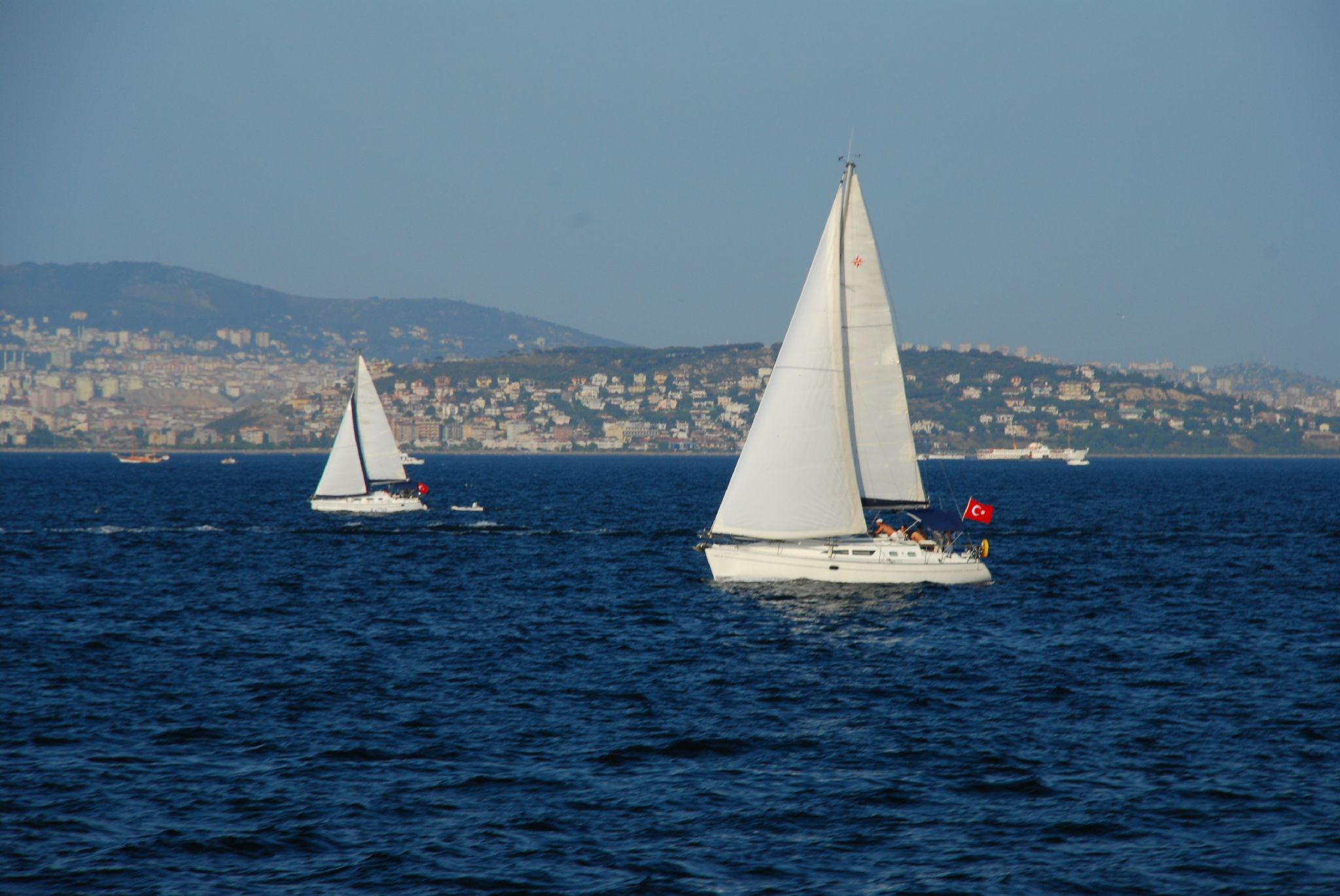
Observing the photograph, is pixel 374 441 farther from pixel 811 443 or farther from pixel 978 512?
pixel 978 512

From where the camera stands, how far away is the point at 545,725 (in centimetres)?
2400

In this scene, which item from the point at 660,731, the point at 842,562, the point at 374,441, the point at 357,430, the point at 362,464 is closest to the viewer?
the point at 660,731

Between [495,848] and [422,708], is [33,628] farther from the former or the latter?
[495,848]

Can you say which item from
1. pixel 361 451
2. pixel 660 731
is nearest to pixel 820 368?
pixel 660 731

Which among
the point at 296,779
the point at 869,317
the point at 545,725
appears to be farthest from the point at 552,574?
the point at 296,779

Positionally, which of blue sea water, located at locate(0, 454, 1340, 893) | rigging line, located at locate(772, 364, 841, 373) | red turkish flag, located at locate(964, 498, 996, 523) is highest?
rigging line, located at locate(772, 364, 841, 373)

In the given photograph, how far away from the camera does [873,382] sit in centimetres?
4172

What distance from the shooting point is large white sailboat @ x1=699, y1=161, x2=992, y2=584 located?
4062cm

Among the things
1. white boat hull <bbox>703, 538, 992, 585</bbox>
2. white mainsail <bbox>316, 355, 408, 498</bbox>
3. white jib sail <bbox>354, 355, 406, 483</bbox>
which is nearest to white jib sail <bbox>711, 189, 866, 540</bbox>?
white boat hull <bbox>703, 538, 992, 585</bbox>

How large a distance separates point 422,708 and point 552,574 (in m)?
23.8

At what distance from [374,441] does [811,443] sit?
4784 cm

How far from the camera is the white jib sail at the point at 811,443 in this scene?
134 feet

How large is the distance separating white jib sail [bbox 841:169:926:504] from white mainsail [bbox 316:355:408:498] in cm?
4340

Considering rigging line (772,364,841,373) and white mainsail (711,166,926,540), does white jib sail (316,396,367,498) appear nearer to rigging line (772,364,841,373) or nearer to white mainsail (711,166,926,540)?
white mainsail (711,166,926,540)
